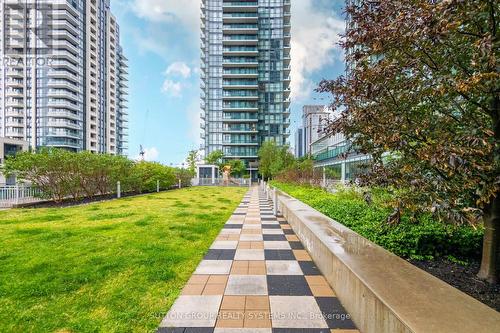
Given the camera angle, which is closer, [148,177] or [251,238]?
[251,238]

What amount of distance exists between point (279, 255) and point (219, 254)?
115 cm

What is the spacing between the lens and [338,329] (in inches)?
106

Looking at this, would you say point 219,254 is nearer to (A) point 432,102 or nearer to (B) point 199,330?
(B) point 199,330

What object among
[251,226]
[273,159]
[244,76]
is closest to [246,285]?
[251,226]

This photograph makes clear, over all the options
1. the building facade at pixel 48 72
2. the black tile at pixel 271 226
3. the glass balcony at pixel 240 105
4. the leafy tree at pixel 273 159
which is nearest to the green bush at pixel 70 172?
the black tile at pixel 271 226

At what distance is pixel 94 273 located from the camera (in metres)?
4.07

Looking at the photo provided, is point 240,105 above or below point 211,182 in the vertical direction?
above

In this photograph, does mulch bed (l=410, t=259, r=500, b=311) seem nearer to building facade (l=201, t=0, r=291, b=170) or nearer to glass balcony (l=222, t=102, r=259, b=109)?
building facade (l=201, t=0, r=291, b=170)

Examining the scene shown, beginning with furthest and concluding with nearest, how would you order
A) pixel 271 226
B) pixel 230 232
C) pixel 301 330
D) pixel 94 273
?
pixel 271 226 < pixel 230 232 < pixel 94 273 < pixel 301 330

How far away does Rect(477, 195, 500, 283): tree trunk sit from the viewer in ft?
10.3

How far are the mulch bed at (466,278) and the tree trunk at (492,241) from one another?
0.12 meters

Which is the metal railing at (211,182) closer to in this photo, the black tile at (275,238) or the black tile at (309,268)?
the black tile at (275,238)

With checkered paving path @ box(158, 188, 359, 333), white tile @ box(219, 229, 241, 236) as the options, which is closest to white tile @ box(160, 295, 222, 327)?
checkered paving path @ box(158, 188, 359, 333)

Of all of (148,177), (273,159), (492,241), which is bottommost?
(148,177)
